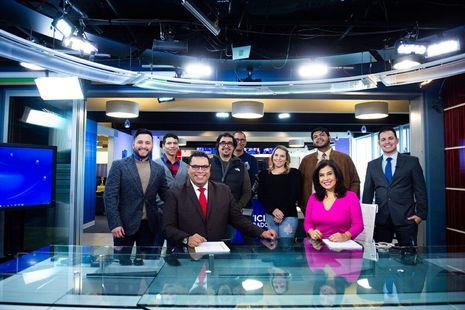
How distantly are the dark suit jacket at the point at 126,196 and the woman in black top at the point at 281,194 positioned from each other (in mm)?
1130

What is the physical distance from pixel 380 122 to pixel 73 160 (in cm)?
730

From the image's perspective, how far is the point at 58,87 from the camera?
14.3 ft

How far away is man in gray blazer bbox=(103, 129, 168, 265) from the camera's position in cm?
309

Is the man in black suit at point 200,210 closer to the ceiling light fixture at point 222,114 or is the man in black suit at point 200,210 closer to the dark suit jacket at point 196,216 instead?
the dark suit jacket at point 196,216

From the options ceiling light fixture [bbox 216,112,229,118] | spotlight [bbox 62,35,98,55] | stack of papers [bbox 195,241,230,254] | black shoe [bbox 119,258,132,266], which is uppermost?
ceiling light fixture [bbox 216,112,229,118]

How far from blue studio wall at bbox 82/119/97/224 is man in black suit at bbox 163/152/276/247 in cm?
662

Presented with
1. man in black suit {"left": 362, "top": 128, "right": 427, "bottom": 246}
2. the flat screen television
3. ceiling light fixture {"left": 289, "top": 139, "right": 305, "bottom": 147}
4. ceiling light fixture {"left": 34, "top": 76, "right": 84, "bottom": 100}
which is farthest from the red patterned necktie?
ceiling light fixture {"left": 289, "top": 139, "right": 305, "bottom": 147}

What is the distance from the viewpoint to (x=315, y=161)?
370 cm

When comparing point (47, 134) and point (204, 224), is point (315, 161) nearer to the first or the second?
point (204, 224)

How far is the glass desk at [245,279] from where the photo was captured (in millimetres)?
1461

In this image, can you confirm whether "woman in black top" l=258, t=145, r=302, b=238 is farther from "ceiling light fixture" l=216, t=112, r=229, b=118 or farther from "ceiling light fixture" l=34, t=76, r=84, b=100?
"ceiling light fixture" l=216, t=112, r=229, b=118

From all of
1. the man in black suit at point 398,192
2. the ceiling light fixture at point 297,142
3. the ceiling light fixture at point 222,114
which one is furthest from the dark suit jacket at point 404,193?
the ceiling light fixture at point 297,142

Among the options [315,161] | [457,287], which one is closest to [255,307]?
[457,287]

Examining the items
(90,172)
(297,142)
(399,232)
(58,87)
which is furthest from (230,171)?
(297,142)
